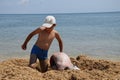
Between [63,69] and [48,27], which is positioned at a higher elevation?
[48,27]

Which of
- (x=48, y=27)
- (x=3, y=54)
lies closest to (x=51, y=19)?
(x=48, y=27)

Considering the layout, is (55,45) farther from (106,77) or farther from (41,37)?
(106,77)

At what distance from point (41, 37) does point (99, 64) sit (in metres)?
1.77

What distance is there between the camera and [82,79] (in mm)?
5156

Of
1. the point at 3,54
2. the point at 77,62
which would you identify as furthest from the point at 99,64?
the point at 3,54

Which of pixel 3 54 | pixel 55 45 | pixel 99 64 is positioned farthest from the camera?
pixel 55 45

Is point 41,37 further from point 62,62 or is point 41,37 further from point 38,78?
point 38,78

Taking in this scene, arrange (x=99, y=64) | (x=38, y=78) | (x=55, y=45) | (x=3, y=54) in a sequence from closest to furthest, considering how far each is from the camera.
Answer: (x=38, y=78) → (x=99, y=64) → (x=3, y=54) → (x=55, y=45)

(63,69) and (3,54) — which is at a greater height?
(63,69)

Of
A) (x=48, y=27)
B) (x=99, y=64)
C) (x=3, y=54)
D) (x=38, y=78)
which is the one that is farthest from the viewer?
(x=3, y=54)

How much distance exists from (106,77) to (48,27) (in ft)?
5.50

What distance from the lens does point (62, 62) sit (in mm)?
6453

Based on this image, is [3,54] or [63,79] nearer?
[63,79]

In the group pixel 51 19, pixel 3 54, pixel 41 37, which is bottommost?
pixel 3 54
